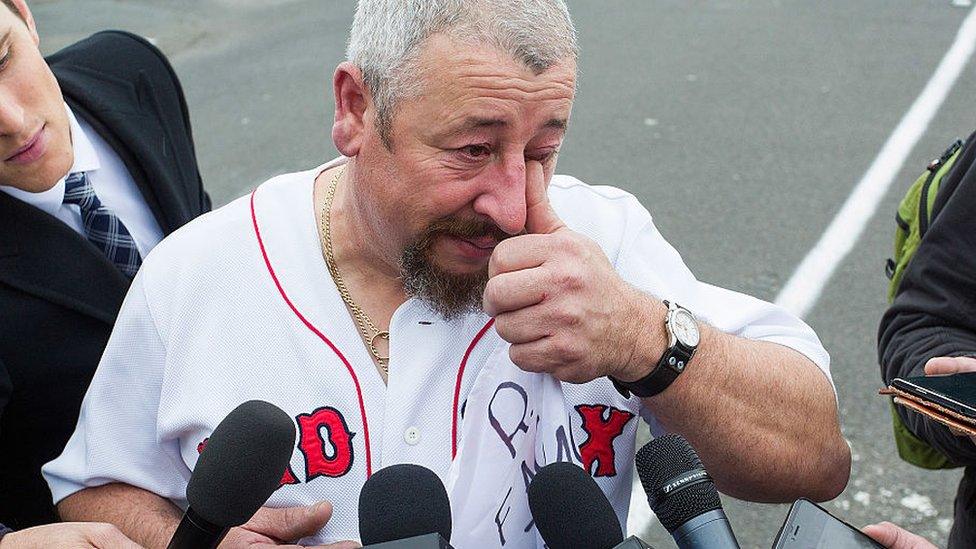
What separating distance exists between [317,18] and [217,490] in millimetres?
9505

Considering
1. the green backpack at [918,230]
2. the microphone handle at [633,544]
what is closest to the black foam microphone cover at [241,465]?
the microphone handle at [633,544]

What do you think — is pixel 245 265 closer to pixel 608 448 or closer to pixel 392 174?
pixel 392 174

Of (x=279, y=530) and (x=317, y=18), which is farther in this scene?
(x=317, y=18)

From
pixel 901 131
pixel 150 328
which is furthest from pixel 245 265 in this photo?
pixel 901 131

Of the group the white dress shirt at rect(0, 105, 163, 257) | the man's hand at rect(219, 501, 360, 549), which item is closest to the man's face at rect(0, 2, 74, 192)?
the white dress shirt at rect(0, 105, 163, 257)

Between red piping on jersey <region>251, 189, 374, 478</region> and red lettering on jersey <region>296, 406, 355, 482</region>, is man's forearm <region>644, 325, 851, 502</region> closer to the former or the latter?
red piping on jersey <region>251, 189, 374, 478</region>

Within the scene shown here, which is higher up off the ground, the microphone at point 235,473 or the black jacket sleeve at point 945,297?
the microphone at point 235,473

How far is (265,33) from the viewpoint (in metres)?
10.2

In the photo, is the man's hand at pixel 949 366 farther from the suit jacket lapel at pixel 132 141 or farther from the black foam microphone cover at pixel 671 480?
the suit jacket lapel at pixel 132 141

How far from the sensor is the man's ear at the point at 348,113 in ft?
7.17

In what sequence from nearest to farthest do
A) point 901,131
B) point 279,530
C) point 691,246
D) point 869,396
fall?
point 279,530 → point 869,396 → point 691,246 → point 901,131

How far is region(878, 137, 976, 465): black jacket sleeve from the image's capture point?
2.30m

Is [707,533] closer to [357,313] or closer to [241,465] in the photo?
[241,465]

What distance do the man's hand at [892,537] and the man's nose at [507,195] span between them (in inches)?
32.0
